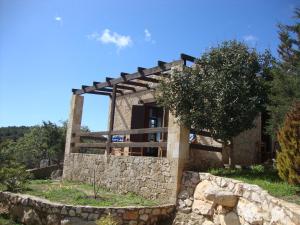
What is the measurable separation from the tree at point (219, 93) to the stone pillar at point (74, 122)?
6.89 meters

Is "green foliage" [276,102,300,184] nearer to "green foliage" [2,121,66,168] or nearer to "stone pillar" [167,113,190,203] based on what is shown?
"stone pillar" [167,113,190,203]

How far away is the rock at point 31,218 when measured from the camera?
10406 mm

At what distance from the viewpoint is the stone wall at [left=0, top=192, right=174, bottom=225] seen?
948 cm

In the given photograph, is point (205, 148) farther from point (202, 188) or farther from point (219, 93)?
point (219, 93)

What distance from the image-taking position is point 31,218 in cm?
1055

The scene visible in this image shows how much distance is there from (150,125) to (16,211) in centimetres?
712

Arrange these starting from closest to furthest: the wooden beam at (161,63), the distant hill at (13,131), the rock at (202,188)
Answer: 1. the rock at (202,188)
2. the wooden beam at (161,63)
3. the distant hill at (13,131)

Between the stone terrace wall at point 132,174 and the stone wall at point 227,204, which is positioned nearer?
the stone wall at point 227,204

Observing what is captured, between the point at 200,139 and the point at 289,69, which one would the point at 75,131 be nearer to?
the point at 200,139

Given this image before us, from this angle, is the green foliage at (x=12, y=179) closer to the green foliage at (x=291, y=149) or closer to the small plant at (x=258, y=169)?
the small plant at (x=258, y=169)

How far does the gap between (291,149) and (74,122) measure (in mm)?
11269

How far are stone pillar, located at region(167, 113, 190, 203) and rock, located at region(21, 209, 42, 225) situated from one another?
4.14m

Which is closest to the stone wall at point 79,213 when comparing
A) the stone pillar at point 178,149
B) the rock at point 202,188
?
the stone pillar at point 178,149

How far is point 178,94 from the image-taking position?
10.2m
